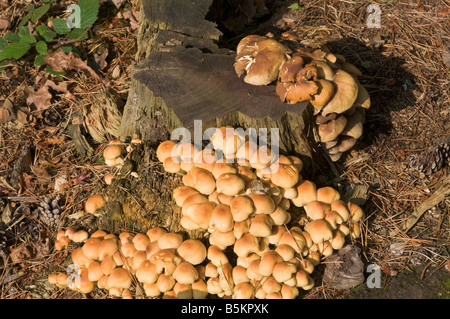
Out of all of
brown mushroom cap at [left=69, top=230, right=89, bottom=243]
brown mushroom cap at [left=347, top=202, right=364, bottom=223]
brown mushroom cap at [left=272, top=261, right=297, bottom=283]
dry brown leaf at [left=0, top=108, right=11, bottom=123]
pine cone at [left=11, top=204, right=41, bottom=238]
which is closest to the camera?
brown mushroom cap at [left=272, top=261, right=297, bottom=283]

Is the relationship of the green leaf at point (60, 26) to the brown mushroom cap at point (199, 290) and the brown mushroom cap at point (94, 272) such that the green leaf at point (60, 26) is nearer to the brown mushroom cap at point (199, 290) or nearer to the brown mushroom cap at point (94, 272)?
the brown mushroom cap at point (94, 272)

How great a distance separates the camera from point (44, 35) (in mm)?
5363

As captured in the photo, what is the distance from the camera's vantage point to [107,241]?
3602mm

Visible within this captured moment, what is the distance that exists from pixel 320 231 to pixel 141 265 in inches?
58.7

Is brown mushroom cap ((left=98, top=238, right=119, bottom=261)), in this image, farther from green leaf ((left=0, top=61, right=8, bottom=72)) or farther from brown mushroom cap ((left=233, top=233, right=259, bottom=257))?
green leaf ((left=0, top=61, right=8, bottom=72))

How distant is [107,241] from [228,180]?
1.23 m

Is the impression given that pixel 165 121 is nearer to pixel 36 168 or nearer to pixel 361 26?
pixel 36 168

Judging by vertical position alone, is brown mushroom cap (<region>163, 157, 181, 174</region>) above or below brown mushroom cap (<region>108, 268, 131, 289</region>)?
above

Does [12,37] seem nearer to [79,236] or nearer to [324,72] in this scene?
[79,236]

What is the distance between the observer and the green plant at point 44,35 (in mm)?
5203

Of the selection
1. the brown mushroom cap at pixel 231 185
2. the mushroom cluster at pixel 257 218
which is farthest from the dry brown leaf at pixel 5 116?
the brown mushroom cap at pixel 231 185

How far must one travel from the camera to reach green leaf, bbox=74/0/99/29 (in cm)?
529

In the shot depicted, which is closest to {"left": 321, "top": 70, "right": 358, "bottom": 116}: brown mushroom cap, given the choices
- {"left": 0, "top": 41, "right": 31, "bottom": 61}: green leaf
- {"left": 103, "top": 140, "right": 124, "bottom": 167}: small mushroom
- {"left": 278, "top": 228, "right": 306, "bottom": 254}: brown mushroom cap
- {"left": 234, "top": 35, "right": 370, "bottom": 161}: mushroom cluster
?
{"left": 234, "top": 35, "right": 370, "bottom": 161}: mushroom cluster

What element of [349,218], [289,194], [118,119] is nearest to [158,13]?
[118,119]
